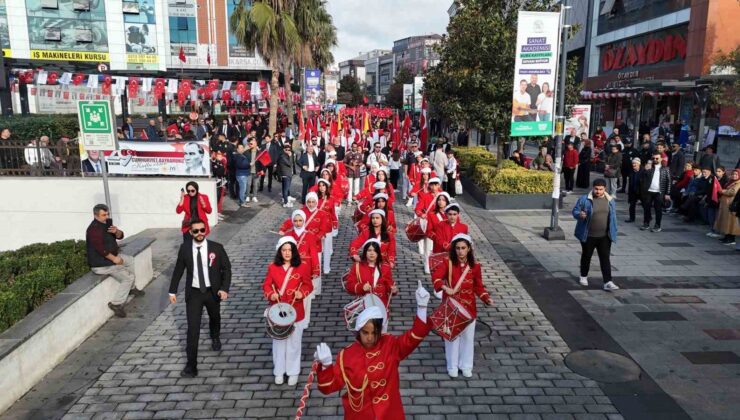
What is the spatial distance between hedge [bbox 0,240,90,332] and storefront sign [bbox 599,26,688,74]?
3282cm

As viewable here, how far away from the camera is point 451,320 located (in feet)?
18.9

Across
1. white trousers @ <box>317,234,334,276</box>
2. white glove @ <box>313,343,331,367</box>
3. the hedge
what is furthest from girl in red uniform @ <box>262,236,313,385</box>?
white trousers @ <box>317,234,334,276</box>

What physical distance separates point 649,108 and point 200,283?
37.3m

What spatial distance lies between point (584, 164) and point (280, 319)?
51.7 feet

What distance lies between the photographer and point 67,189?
13.7 m

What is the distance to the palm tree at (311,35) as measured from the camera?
1028 inches

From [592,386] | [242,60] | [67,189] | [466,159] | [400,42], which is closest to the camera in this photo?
[592,386]

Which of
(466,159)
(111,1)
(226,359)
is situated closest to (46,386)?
(226,359)

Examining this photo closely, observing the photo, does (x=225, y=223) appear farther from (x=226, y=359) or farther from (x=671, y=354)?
(x=671, y=354)

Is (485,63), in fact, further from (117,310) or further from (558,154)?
(117,310)

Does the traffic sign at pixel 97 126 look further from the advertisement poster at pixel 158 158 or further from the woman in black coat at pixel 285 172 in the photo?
the woman in black coat at pixel 285 172

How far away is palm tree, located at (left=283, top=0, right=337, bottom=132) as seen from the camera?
2611cm

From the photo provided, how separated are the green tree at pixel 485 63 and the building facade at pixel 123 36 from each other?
943 inches

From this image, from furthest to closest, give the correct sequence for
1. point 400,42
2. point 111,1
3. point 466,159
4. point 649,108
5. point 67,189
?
1. point 400,42
2. point 111,1
3. point 649,108
4. point 466,159
5. point 67,189
